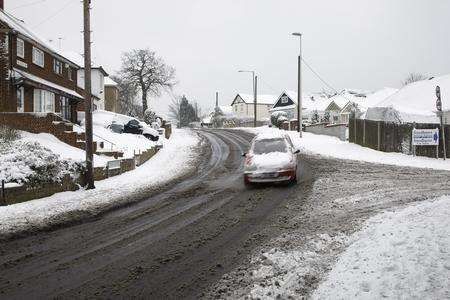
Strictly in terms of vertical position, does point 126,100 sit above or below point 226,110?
below

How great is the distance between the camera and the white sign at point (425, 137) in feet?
70.0

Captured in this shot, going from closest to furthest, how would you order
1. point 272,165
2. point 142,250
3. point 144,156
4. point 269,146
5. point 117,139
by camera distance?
1. point 142,250
2. point 272,165
3. point 269,146
4. point 144,156
5. point 117,139

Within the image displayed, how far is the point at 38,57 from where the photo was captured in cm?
2831

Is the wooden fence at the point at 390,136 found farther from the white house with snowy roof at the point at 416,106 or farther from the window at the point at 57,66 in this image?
the window at the point at 57,66

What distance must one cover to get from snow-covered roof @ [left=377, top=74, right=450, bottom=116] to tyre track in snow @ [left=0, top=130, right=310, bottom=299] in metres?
23.3

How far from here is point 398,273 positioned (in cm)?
557

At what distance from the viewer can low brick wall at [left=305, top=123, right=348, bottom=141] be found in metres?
34.4

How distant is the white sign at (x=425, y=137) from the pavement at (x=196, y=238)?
6438mm

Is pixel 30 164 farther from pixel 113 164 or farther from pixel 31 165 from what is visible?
pixel 113 164

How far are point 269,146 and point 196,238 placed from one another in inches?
320

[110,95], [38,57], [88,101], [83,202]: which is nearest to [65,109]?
[38,57]

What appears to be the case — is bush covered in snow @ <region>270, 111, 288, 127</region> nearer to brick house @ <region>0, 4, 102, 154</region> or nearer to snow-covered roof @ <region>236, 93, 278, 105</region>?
brick house @ <region>0, 4, 102, 154</region>

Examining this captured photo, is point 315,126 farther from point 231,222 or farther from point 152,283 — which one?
point 152,283

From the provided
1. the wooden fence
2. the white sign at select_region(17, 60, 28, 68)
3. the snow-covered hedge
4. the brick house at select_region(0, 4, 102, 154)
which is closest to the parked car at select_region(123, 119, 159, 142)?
the brick house at select_region(0, 4, 102, 154)
